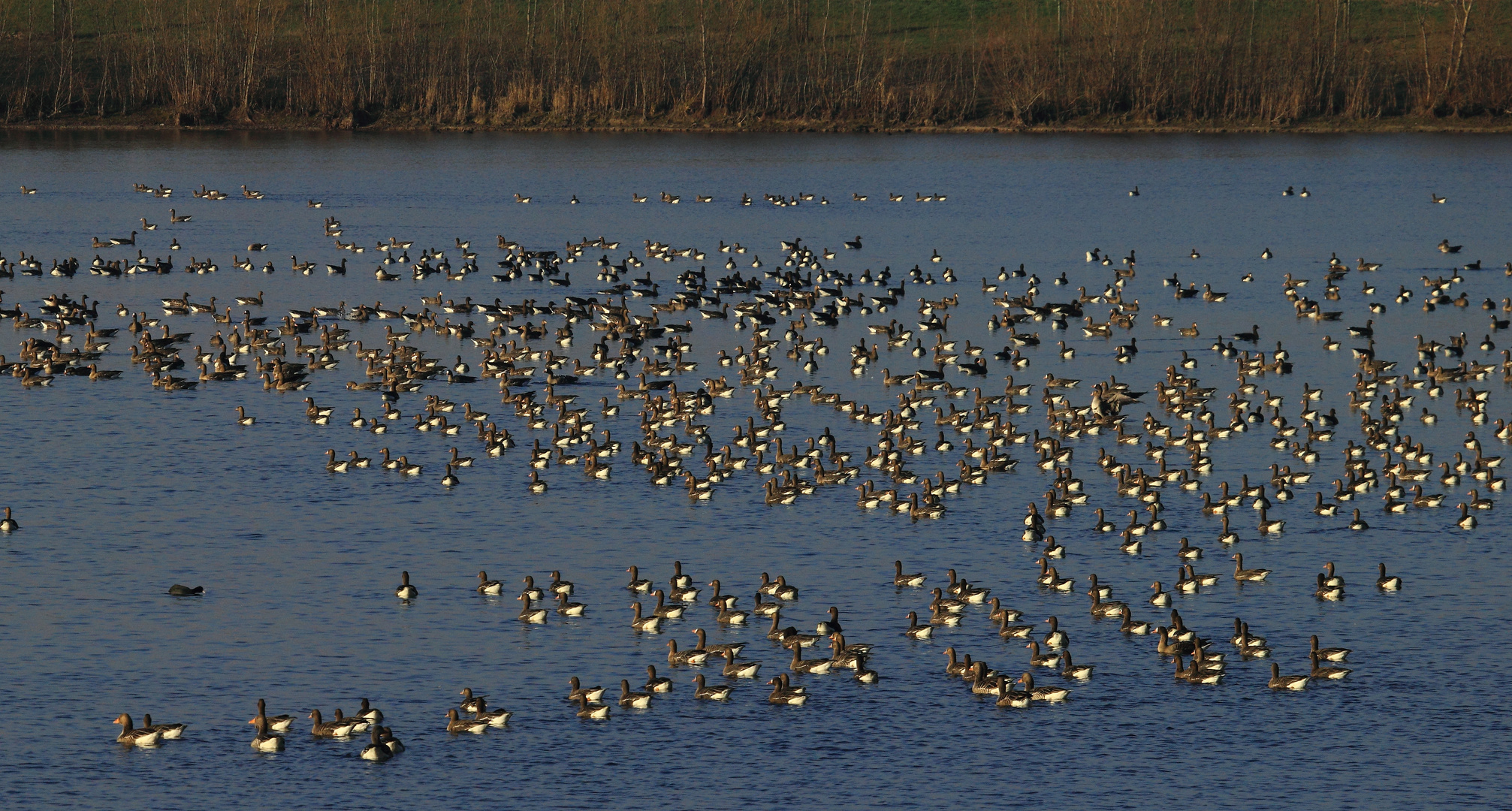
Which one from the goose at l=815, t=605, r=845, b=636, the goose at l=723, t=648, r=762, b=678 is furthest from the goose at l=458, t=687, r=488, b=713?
the goose at l=815, t=605, r=845, b=636

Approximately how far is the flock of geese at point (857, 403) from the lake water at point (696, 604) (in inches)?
13.7

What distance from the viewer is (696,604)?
35.0m

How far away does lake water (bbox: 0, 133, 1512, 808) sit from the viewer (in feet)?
90.4

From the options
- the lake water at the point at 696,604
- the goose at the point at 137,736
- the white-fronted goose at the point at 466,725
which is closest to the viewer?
the lake water at the point at 696,604

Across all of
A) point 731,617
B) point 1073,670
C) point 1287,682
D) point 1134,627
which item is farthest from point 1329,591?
point 731,617

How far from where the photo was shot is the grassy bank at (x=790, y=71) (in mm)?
129000

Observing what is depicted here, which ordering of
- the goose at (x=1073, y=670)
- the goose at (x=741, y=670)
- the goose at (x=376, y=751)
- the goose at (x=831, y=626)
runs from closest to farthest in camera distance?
the goose at (x=376, y=751), the goose at (x=1073, y=670), the goose at (x=741, y=670), the goose at (x=831, y=626)

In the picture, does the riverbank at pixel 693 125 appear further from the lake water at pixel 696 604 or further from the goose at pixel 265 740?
the goose at pixel 265 740

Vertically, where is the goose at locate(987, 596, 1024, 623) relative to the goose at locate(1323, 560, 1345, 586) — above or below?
below

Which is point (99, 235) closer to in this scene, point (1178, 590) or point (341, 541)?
point (341, 541)

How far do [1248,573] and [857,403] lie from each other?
1748cm

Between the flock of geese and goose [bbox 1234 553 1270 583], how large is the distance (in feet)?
0.22

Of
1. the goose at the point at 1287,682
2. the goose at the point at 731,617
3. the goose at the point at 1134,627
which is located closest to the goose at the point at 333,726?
the goose at the point at 731,617

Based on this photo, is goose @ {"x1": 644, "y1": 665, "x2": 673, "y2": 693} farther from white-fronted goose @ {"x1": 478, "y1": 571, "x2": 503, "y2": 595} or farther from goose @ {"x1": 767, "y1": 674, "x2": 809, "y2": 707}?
white-fronted goose @ {"x1": 478, "y1": 571, "x2": 503, "y2": 595}
